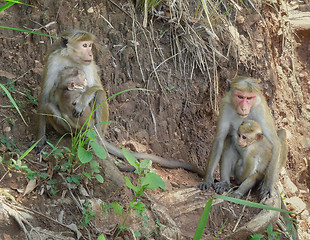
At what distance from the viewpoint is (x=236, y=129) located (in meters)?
6.02

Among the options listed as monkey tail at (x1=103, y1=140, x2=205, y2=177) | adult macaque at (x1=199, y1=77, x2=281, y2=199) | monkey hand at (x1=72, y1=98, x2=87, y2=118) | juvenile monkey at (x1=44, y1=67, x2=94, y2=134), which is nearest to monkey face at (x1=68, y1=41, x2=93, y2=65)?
juvenile monkey at (x1=44, y1=67, x2=94, y2=134)

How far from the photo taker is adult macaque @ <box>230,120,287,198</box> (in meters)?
5.71

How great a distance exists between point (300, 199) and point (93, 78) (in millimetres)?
3932

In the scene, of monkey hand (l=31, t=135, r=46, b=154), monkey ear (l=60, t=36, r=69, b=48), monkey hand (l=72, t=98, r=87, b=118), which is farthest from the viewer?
monkey ear (l=60, t=36, r=69, b=48)

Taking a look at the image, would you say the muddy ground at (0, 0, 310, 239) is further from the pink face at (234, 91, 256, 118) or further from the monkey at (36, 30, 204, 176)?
the pink face at (234, 91, 256, 118)

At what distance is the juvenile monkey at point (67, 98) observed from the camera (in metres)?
5.34

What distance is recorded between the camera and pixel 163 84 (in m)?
6.83

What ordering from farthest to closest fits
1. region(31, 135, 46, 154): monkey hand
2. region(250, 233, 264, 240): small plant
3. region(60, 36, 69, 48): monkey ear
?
region(60, 36, 69, 48): monkey ear → region(31, 135, 46, 154): monkey hand → region(250, 233, 264, 240): small plant

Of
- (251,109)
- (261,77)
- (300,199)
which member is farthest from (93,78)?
(300,199)

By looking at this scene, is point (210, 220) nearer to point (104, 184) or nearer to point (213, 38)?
point (104, 184)

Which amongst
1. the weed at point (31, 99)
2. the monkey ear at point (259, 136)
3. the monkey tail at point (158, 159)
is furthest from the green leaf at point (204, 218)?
the weed at point (31, 99)

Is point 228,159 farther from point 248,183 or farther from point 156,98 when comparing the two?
point 156,98

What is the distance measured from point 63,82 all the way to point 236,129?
209cm

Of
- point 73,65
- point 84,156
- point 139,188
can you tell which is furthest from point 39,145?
point 139,188
